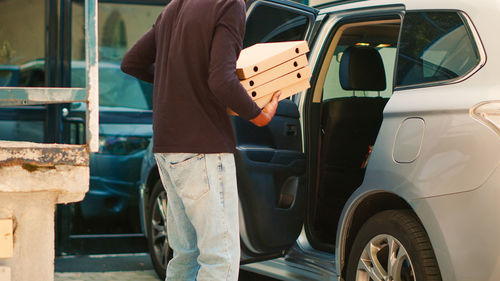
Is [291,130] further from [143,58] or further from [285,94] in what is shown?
[143,58]

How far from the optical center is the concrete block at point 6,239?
2.77 metres

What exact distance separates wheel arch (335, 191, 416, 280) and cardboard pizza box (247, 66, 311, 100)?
0.72 metres

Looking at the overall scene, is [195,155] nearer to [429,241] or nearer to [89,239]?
[429,241]

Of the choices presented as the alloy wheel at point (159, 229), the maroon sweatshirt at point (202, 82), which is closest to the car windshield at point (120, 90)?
the alloy wheel at point (159, 229)

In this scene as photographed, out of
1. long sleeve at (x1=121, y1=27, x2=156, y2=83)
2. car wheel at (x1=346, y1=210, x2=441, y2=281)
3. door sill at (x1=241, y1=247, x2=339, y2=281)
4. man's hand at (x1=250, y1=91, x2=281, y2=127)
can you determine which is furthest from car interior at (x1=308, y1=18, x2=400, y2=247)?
long sleeve at (x1=121, y1=27, x2=156, y2=83)

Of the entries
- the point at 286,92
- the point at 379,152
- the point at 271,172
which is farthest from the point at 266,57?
the point at 271,172

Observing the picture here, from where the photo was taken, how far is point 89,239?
280 inches

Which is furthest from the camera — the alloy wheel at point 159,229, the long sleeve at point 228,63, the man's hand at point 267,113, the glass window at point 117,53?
the glass window at point 117,53

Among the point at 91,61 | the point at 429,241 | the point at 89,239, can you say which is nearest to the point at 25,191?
the point at 91,61

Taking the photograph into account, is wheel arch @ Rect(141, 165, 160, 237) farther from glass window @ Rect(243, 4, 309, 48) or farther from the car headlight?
glass window @ Rect(243, 4, 309, 48)

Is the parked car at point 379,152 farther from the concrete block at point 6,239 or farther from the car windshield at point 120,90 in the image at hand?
the car windshield at point 120,90

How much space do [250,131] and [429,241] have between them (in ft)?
4.52

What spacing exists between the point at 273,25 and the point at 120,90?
2.82 m

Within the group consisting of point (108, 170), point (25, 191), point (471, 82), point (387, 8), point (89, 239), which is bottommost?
point (89, 239)
